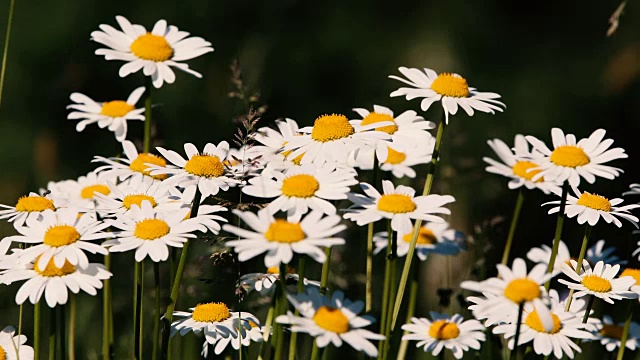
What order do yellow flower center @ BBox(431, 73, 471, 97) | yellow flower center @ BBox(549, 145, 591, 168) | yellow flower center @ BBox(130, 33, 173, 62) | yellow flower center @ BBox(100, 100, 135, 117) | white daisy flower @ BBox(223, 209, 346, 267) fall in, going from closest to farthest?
1. white daisy flower @ BBox(223, 209, 346, 267)
2. yellow flower center @ BBox(549, 145, 591, 168)
3. yellow flower center @ BBox(431, 73, 471, 97)
4. yellow flower center @ BBox(130, 33, 173, 62)
5. yellow flower center @ BBox(100, 100, 135, 117)

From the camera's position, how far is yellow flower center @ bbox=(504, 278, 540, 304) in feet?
3.86

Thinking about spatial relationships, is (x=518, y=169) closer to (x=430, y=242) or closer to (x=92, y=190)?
(x=430, y=242)

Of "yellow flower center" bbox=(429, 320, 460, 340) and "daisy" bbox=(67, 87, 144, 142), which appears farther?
"daisy" bbox=(67, 87, 144, 142)

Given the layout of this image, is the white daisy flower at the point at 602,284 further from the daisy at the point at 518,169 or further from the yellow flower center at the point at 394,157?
the yellow flower center at the point at 394,157

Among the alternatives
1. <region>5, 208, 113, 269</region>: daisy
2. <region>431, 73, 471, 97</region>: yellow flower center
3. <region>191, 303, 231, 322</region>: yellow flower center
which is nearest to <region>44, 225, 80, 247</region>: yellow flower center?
<region>5, 208, 113, 269</region>: daisy

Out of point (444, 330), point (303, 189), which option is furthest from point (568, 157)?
point (303, 189)

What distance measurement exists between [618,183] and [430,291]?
0.86 meters

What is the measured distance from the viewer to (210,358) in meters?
1.57

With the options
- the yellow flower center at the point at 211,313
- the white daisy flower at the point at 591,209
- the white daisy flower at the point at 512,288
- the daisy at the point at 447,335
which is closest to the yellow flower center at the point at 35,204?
the yellow flower center at the point at 211,313

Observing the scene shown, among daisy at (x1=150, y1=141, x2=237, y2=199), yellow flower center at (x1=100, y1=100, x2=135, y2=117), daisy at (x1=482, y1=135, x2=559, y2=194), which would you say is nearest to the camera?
daisy at (x1=150, y1=141, x2=237, y2=199)

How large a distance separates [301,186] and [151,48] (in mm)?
657

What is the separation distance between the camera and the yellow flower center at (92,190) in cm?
179

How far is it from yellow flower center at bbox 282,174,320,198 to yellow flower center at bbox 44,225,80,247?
1.04 feet

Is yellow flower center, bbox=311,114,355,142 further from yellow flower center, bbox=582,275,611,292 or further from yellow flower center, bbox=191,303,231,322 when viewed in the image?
yellow flower center, bbox=582,275,611,292
